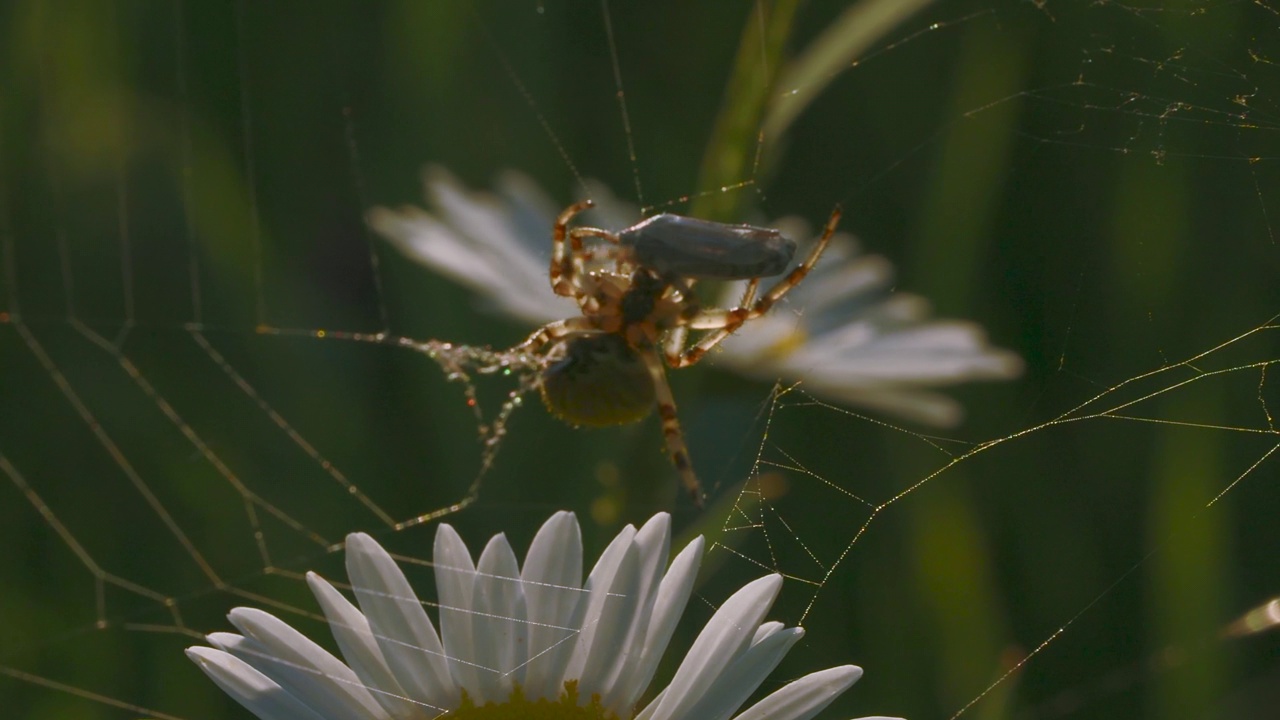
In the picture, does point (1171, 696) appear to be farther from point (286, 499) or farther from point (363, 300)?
point (363, 300)

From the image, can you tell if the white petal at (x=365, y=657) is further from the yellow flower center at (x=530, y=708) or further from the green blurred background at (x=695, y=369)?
the green blurred background at (x=695, y=369)

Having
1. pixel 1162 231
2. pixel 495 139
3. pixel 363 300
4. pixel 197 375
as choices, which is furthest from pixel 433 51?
pixel 1162 231

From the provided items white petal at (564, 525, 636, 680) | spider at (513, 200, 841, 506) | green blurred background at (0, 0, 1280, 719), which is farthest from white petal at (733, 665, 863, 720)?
spider at (513, 200, 841, 506)

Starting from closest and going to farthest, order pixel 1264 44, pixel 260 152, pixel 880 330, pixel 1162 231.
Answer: pixel 1264 44 → pixel 880 330 → pixel 1162 231 → pixel 260 152

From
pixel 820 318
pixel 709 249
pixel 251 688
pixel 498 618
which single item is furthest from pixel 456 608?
pixel 820 318

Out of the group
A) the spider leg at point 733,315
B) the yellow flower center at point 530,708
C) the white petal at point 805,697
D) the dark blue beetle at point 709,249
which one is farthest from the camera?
the spider leg at point 733,315

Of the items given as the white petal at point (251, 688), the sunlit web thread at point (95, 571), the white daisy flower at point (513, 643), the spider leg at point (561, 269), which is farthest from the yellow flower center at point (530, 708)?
the sunlit web thread at point (95, 571)

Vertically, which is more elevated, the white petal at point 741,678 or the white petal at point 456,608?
the white petal at point 456,608
